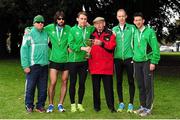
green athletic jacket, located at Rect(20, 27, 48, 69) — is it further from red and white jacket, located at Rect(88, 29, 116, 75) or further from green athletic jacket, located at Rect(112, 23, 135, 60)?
green athletic jacket, located at Rect(112, 23, 135, 60)

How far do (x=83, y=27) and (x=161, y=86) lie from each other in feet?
19.0

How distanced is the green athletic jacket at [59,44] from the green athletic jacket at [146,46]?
4.85 feet

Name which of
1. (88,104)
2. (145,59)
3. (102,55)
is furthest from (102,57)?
Answer: (88,104)

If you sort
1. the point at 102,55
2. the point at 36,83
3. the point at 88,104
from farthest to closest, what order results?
the point at 88,104, the point at 36,83, the point at 102,55

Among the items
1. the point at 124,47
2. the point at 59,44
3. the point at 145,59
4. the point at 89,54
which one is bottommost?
the point at 145,59

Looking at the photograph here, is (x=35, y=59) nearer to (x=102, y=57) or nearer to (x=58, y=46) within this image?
(x=58, y=46)

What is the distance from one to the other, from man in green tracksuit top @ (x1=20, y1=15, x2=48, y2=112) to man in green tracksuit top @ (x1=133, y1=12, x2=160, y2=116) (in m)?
1.95

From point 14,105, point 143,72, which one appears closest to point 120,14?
point 143,72

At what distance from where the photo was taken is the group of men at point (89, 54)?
367 inches

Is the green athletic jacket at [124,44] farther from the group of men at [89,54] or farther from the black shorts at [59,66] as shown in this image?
the black shorts at [59,66]

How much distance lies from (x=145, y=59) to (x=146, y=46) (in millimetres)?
271

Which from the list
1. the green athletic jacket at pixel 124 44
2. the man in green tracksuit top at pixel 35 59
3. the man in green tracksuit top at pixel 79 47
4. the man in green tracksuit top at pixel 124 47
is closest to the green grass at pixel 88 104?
the man in green tracksuit top at pixel 35 59

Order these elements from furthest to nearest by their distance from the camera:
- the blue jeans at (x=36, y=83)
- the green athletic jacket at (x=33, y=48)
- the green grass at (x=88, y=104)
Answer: the blue jeans at (x=36, y=83)
the green athletic jacket at (x=33, y=48)
the green grass at (x=88, y=104)

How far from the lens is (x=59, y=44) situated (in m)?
9.48
